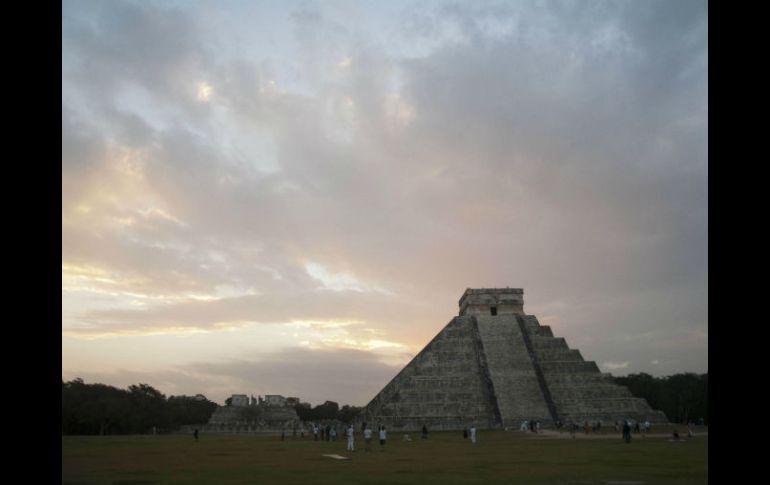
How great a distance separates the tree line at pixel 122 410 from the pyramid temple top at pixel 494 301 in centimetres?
2465

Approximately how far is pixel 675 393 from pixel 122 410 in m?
52.6

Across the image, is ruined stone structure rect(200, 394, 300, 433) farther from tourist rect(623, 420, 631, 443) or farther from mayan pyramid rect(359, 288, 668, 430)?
tourist rect(623, 420, 631, 443)

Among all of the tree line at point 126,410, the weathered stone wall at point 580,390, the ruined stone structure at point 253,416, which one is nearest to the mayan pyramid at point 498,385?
the weathered stone wall at point 580,390

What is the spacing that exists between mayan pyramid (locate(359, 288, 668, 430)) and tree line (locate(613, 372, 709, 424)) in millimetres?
16639

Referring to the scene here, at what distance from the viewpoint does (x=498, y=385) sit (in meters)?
40.9

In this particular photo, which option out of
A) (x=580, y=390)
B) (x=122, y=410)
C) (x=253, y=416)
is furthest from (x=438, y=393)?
(x=122, y=410)

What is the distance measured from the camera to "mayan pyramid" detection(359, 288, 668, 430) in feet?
124

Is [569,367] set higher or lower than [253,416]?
higher

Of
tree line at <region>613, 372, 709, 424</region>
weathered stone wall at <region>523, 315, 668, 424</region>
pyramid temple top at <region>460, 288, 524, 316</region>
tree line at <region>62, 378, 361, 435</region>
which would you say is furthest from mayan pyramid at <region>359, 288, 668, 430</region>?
tree line at <region>613, 372, 709, 424</region>

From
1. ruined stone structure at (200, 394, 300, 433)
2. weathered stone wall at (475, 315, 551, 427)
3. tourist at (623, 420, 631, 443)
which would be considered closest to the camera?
tourist at (623, 420, 631, 443)

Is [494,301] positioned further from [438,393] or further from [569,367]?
[438,393]

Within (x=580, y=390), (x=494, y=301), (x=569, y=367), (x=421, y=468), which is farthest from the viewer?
(x=494, y=301)

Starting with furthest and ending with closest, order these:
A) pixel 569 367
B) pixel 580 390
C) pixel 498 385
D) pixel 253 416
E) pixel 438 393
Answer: pixel 253 416, pixel 569 367, pixel 498 385, pixel 580 390, pixel 438 393
